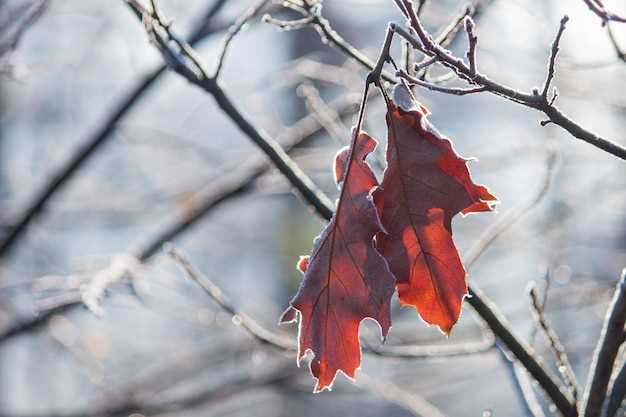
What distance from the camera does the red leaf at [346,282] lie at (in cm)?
94

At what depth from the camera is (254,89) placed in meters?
2.86

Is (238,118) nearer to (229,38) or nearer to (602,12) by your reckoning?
(229,38)

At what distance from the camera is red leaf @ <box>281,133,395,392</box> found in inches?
37.1

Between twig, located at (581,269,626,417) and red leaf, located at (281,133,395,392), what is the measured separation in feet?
1.17

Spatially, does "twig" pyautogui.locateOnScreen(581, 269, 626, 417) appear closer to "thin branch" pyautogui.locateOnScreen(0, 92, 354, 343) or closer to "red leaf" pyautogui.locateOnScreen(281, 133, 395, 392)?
"red leaf" pyautogui.locateOnScreen(281, 133, 395, 392)

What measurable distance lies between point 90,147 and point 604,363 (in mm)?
1621

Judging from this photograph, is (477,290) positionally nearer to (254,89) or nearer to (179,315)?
(179,315)

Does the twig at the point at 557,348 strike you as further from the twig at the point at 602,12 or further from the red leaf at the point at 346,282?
the twig at the point at 602,12

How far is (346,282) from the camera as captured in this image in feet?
3.16

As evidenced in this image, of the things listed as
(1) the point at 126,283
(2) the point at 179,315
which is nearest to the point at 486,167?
(2) the point at 179,315

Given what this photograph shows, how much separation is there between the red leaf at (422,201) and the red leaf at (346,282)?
2cm

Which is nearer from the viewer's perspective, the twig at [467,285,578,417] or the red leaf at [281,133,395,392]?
the red leaf at [281,133,395,392]

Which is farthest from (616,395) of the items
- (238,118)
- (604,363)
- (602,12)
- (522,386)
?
(238,118)

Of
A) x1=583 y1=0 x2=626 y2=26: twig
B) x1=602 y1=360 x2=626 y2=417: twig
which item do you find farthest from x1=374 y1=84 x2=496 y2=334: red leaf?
x1=602 y1=360 x2=626 y2=417: twig
